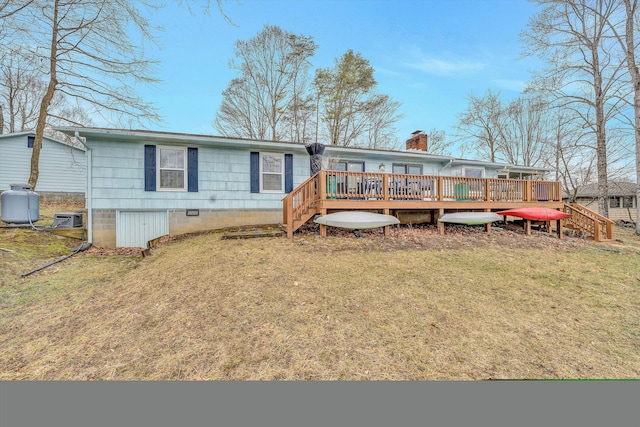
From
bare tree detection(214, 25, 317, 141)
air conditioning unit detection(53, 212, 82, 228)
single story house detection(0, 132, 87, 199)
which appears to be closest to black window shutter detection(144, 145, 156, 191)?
air conditioning unit detection(53, 212, 82, 228)

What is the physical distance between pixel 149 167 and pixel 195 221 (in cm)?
229

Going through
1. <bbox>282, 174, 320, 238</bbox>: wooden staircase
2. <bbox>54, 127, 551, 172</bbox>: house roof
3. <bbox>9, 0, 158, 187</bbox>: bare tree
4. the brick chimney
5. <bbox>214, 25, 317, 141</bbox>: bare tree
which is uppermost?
<bbox>214, 25, 317, 141</bbox>: bare tree

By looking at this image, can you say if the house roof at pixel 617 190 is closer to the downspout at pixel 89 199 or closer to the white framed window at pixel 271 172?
the white framed window at pixel 271 172

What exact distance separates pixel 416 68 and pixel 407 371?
624 inches

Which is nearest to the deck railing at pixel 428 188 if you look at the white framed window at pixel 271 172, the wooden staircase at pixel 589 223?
the wooden staircase at pixel 589 223

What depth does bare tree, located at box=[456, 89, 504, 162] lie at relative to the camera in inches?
934

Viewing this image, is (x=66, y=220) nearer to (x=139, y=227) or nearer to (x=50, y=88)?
(x=139, y=227)

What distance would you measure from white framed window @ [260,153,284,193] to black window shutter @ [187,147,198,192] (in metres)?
2.28

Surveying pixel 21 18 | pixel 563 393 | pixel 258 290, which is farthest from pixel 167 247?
pixel 21 18

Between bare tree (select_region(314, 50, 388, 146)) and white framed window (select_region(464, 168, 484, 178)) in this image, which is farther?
bare tree (select_region(314, 50, 388, 146))

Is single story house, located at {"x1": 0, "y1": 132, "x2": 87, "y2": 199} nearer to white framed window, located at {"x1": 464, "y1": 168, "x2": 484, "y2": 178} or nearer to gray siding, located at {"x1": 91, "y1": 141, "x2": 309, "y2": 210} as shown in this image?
gray siding, located at {"x1": 91, "y1": 141, "x2": 309, "y2": 210}

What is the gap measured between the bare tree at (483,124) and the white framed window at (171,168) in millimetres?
23568

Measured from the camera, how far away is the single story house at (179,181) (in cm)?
803

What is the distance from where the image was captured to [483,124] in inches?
963
